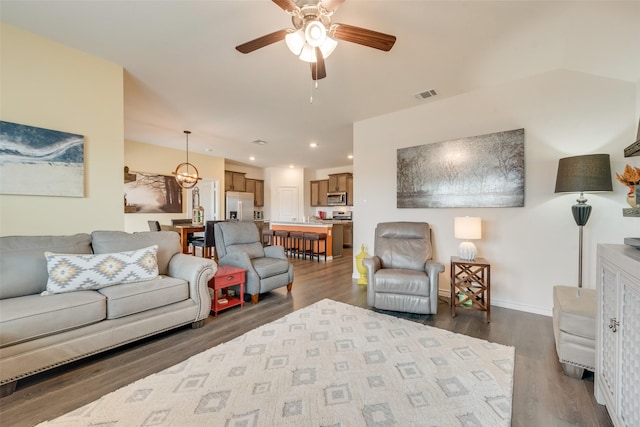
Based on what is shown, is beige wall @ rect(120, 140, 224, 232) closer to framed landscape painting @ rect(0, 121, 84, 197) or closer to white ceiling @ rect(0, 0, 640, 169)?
white ceiling @ rect(0, 0, 640, 169)

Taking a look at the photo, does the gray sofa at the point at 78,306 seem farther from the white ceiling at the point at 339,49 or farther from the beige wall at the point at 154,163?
the beige wall at the point at 154,163

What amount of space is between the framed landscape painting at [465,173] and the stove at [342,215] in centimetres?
473

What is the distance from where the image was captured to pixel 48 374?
5.80 feet

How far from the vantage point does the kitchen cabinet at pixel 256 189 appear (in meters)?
8.33

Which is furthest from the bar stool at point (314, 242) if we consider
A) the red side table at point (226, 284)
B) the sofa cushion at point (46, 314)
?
the sofa cushion at point (46, 314)

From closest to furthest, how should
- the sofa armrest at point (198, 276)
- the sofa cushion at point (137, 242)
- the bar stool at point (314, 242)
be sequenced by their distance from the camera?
the sofa cushion at point (137, 242) < the sofa armrest at point (198, 276) < the bar stool at point (314, 242)

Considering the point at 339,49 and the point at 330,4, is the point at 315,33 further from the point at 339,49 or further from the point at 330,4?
the point at 339,49

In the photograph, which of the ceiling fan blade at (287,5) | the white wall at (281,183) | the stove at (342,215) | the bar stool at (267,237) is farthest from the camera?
the white wall at (281,183)

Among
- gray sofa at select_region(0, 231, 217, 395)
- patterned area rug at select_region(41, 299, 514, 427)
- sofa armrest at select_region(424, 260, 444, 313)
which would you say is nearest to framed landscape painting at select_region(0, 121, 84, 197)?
gray sofa at select_region(0, 231, 217, 395)

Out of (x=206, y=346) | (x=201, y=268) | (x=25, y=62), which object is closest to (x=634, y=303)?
(x=206, y=346)

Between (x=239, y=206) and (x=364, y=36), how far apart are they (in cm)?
661

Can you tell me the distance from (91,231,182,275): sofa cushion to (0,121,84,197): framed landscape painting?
54 centimetres

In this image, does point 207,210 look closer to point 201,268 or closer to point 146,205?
point 146,205

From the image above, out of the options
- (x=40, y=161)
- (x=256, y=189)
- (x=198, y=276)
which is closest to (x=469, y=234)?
(x=198, y=276)
